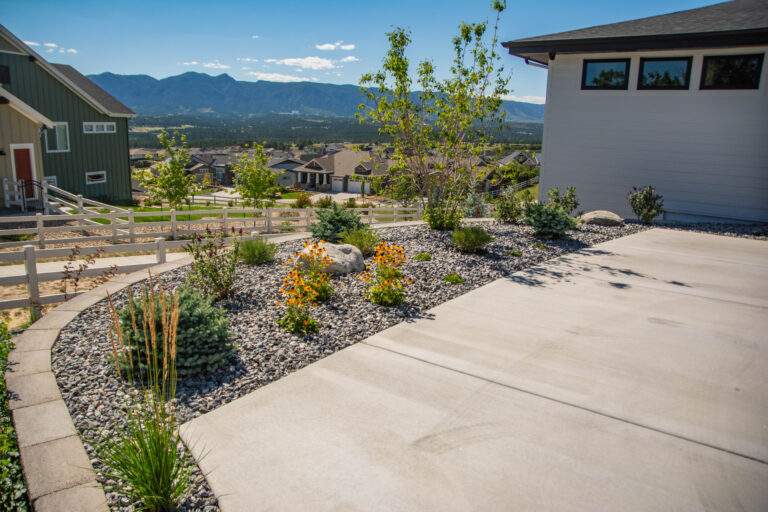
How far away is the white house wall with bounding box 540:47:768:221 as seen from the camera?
46.8 ft

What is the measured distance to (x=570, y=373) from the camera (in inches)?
217

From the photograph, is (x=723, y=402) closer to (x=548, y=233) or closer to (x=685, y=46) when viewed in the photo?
(x=548, y=233)

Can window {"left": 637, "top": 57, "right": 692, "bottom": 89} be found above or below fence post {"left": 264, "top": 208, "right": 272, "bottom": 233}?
above

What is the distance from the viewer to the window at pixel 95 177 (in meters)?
26.7

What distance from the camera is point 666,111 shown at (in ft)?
50.2

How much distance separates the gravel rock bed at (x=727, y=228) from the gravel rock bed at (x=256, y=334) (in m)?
5.43

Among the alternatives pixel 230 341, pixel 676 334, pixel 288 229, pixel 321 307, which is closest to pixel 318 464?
pixel 230 341

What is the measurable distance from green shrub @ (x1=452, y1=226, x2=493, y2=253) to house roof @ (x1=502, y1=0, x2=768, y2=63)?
8987mm

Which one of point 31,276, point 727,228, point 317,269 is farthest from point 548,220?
point 31,276

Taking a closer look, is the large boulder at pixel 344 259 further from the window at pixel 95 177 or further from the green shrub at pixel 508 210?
the window at pixel 95 177

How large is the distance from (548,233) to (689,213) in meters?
6.38

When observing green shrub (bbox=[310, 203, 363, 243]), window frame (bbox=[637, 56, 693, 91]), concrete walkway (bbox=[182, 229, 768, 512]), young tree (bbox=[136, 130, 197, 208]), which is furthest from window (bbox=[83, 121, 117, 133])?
concrete walkway (bbox=[182, 229, 768, 512])

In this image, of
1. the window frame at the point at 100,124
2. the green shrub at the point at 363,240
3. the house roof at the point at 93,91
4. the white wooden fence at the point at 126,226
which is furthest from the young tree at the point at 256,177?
the green shrub at the point at 363,240

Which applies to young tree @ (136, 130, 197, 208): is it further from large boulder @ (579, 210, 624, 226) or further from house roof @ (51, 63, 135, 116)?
large boulder @ (579, 210, 624, 226)
